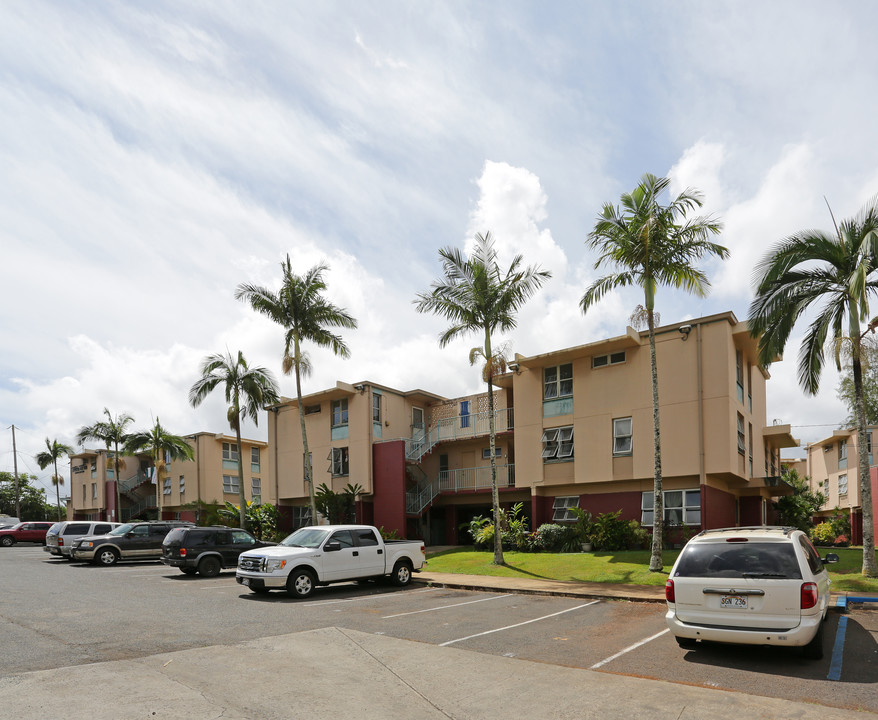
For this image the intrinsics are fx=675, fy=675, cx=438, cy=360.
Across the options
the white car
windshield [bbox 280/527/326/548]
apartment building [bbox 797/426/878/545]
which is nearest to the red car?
windshield [bbox 280/527/326/548]

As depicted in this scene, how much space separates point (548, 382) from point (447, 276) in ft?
22.6

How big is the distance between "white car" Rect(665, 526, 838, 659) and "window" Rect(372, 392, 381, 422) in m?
23.8

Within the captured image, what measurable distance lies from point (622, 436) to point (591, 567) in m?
6.33

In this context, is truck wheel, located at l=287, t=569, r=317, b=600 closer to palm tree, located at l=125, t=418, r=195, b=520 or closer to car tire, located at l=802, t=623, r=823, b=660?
car tire, located at l=802, t=623, r=823, b=660

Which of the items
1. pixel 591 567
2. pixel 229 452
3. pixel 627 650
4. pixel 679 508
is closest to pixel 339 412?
pixel 679 508

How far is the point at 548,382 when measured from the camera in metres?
27.2

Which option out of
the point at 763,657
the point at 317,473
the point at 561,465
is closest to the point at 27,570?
Result: the point at 317,473

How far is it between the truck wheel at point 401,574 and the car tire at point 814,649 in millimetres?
10858

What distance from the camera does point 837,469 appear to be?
132 feet

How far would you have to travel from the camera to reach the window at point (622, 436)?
24.5 m

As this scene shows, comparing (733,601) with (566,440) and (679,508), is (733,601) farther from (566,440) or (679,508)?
(566,440)

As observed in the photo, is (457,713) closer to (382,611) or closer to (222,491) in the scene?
(382,611)

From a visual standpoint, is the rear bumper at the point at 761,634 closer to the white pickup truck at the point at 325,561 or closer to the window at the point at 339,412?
the white pickup truck at the point at 325,561

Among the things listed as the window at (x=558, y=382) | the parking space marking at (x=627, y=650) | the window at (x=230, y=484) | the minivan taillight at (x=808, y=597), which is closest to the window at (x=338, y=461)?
the window at (x=558, y=382)
